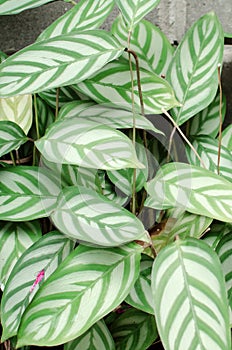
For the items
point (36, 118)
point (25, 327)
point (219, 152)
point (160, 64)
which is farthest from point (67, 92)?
point (25, 327)

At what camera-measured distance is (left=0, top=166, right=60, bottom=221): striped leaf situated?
0.83 metres

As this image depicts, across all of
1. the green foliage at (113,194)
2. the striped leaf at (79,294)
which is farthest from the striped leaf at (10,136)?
the striped leaf at (79,294)

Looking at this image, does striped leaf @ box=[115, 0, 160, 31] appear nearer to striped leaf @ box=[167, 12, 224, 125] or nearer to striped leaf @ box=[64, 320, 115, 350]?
striped leaf @ box=[167, 12, 224, 125]

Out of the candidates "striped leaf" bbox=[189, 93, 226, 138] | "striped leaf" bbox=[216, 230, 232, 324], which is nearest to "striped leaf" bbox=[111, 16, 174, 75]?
"striped leaf" bbox=[189, 93, 226, 138]

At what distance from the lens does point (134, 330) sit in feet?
2.83

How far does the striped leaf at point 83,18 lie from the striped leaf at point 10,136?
17 cm

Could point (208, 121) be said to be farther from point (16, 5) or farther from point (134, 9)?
point (16, 5)

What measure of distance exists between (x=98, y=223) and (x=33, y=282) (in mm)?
147

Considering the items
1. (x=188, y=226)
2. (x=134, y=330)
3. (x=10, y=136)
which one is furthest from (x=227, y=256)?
(x=10, y=136)

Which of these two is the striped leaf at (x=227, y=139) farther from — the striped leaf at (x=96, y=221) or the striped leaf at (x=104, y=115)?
the striped leaf at (x=96, y=221)

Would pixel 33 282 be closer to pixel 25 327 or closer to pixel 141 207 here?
pixel 25 327

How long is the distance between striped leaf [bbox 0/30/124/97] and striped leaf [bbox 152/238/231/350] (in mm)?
296

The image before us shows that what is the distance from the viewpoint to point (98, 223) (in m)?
0.73

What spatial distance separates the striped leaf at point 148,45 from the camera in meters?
0.96
